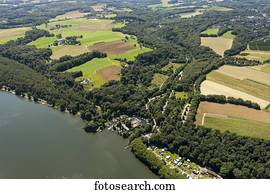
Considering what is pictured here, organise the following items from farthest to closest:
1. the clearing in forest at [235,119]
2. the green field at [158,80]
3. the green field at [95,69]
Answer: the green field at [95,69] < the green field at [158,80] < the clearing in forest at [235,119]

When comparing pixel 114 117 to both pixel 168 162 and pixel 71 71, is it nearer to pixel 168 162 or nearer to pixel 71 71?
pixel 168 162

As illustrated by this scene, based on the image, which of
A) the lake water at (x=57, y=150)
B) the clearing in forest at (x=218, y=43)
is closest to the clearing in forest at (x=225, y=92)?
the lake water at (x=57, y=150)

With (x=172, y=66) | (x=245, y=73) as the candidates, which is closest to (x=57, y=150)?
(x=172, y=66)

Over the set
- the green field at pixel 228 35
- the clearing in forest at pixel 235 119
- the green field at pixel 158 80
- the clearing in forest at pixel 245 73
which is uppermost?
the clearing in forest at pixel 235 119

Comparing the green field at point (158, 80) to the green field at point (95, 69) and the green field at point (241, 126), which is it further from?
the green field at point (241, 126)

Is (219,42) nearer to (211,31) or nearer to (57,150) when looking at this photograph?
(211,31)

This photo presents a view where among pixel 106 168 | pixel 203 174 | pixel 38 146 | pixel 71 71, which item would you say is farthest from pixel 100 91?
pixel 203 174
